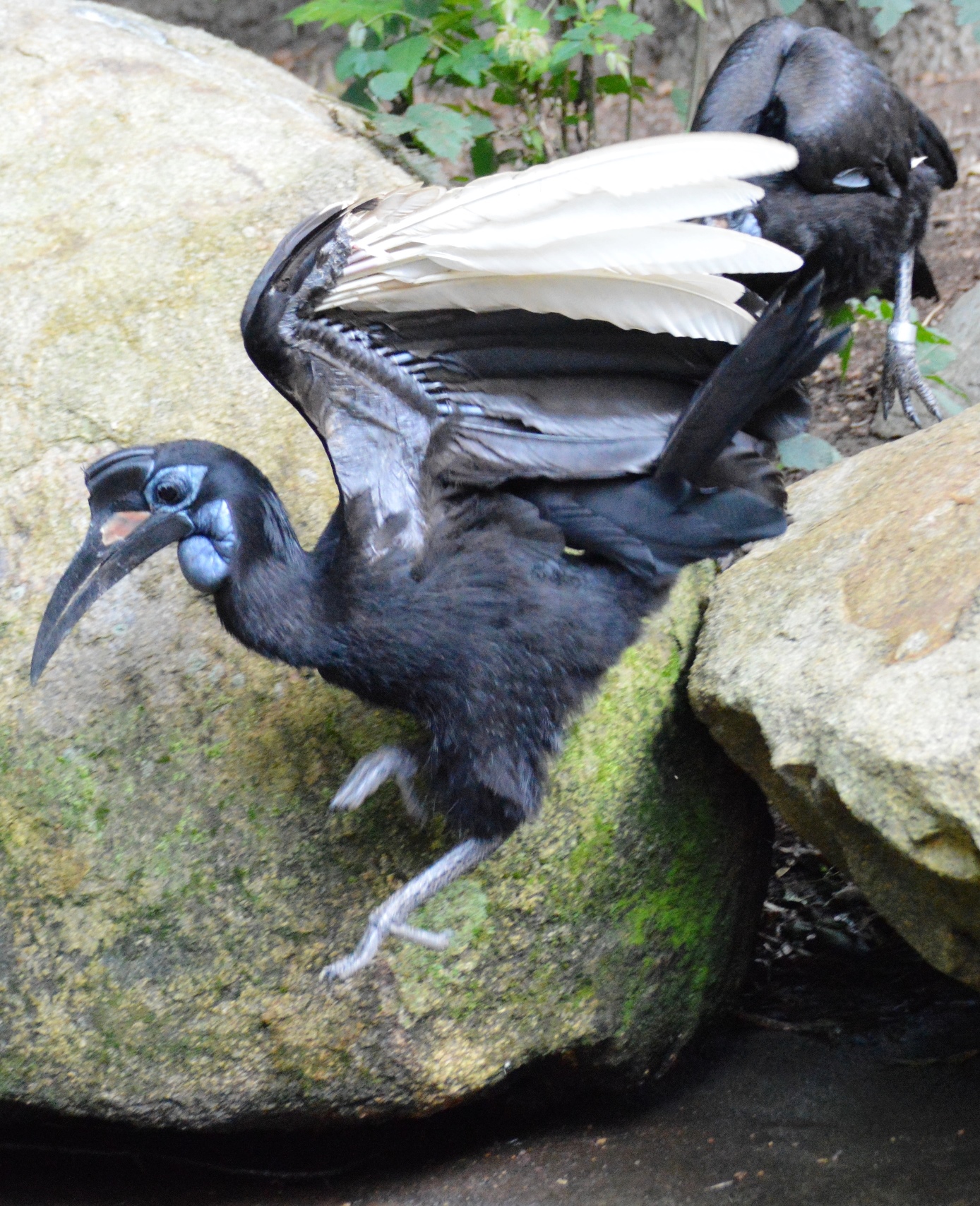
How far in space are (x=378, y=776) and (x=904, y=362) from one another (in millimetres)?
2377

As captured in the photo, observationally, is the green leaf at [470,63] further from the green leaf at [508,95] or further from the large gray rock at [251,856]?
the large gray rock at [251,856]

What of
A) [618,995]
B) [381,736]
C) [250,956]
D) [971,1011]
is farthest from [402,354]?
[971,1011]

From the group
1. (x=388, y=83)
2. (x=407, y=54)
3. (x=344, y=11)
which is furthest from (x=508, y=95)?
Answer: (x=344, y=11)

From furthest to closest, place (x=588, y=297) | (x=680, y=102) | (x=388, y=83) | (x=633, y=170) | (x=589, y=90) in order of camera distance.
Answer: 1. (x=589, y=90)
2. (x=680, y=102)
3. (x=388, y=83)
4. (x=588, y=297)
5. (x=633, y=170)

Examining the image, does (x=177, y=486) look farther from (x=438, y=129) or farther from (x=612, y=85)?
(x=612, y=85)

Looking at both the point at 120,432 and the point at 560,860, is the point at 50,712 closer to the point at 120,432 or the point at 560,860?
the point at 120,432

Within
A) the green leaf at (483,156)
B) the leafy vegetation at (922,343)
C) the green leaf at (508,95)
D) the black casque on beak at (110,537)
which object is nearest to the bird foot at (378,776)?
the black casque on beak at (110,537)

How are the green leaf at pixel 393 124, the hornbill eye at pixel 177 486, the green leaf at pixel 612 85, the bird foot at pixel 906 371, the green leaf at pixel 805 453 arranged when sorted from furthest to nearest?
the green leaf at pixel 612 85 → the bird foot at pixel 906 371 → the green leaf at pixel 393 124 → the green leaf at pixel 805 453 → the hornbill eye at pixel 177 486

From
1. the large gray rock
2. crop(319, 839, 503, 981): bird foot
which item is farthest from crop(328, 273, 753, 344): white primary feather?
crop(319, 839, 503, 981): bird foot

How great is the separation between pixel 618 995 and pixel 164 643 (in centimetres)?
112

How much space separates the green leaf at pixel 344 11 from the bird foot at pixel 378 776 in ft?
6.69

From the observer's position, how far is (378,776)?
213cm

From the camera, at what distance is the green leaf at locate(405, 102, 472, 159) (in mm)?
3334

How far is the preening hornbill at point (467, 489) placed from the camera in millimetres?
1948
